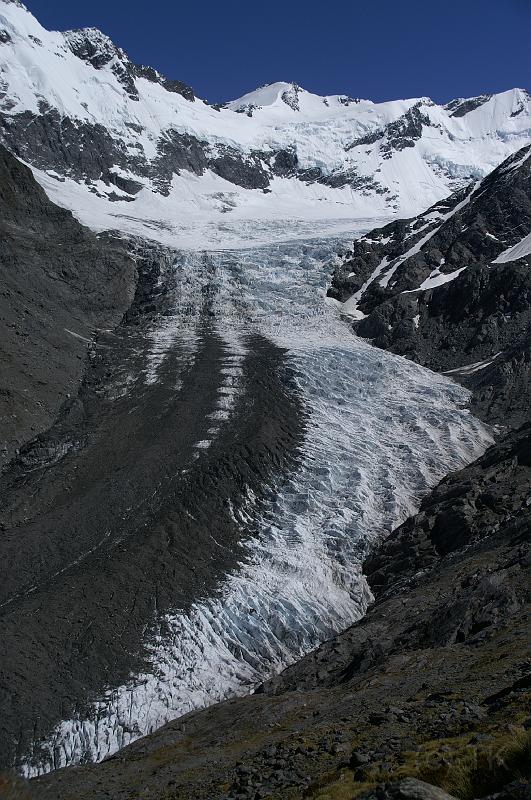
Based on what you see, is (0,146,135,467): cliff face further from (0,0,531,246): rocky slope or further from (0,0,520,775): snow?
(0,0,531,246): rocky slope

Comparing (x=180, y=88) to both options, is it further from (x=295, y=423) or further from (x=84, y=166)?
(x=295, y=423)

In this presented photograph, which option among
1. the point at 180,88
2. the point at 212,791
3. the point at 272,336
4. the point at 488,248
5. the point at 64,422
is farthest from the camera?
the point at 180,88

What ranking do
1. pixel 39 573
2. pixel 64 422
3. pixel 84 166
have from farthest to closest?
pixel 84 166 → pixel 64 422 → pixel 39 573

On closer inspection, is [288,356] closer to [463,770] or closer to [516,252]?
[516,252]

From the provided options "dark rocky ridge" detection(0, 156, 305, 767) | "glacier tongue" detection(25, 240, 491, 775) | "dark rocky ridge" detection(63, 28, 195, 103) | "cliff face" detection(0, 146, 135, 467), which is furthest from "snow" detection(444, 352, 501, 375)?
"dark rocky ridge" detection(63, 28, 195, 103)

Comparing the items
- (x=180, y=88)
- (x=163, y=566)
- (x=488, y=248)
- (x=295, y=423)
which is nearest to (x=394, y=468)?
(x=295, y=423)

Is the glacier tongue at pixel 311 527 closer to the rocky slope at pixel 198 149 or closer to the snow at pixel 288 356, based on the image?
the snow at pixel 288 356

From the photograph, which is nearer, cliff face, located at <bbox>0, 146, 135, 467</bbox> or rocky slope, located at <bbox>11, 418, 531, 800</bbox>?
rocky slope, located at <bbox>11, 418, 531, 800</bbox>

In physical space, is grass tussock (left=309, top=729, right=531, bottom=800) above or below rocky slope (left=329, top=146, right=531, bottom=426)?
below
